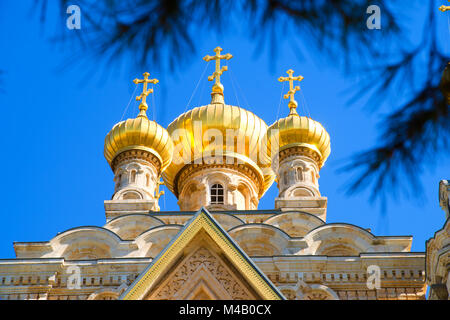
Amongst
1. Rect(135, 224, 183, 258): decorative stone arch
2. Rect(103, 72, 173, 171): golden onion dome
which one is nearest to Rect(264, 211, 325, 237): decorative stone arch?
Rect(135, 224, 183, 258): decorative stone arch

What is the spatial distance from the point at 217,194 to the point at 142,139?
6.83 ft

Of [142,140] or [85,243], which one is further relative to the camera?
[142,140]

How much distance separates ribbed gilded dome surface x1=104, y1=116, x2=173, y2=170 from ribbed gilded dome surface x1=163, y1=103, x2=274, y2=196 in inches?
33.5

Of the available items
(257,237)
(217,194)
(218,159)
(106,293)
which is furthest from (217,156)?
(106,293)

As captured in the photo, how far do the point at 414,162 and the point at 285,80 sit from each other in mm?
17587

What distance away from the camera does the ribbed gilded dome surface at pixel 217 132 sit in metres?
18.7

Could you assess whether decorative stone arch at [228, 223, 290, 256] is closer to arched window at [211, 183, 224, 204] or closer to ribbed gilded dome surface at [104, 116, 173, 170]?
arched window at [211, 183, 224, 204]

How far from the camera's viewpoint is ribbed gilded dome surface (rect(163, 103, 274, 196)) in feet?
61.3

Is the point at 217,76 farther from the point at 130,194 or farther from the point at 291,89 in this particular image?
the point at 130,194

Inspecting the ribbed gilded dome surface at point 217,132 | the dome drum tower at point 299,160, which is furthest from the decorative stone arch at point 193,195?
the dome drum tower at point 299,160

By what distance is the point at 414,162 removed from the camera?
3.44m

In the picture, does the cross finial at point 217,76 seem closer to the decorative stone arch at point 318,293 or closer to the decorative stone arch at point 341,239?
the decorative stone arch at point 341,239

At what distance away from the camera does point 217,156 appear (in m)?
18.4
